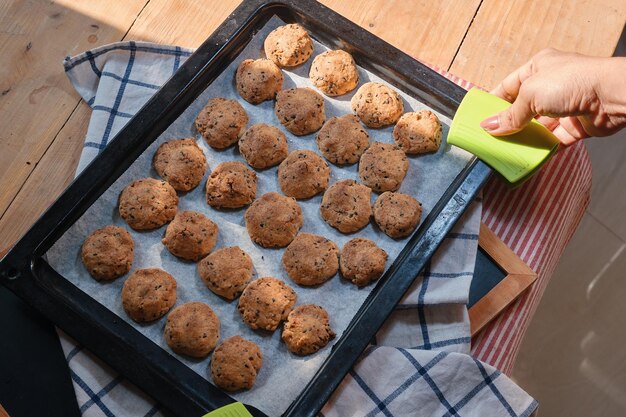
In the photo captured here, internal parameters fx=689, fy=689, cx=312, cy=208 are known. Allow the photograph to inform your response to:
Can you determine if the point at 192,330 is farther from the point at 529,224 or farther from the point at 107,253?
the point at 529,224

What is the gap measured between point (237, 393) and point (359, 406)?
9.6 inches

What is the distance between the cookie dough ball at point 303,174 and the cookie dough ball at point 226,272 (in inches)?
7.6

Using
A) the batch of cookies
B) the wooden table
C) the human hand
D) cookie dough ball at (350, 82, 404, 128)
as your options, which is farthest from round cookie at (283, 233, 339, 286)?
the wooden table

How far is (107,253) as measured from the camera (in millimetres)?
1420

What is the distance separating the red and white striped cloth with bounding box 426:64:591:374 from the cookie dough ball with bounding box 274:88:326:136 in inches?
17.0

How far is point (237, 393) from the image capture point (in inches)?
53.1

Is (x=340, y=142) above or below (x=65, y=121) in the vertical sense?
above

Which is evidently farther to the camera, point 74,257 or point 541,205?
point 541,205

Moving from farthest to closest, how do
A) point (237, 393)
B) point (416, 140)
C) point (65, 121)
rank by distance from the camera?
point (65, 121), point (416, 140), point (237, 393)

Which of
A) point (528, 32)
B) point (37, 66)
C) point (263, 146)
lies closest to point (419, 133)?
point (263, 146)

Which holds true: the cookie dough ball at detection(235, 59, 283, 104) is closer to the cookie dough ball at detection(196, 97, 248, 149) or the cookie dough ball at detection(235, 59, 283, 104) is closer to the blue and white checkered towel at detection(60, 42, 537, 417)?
the cookie dough ball at detection(196, 97, 248, 149)

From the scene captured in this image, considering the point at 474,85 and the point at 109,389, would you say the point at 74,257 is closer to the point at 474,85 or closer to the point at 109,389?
the point at 109,389

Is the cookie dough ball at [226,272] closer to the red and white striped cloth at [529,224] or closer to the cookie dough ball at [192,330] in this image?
the cookie dough ball at [192,330]

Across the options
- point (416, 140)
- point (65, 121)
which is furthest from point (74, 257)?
point (416, 140)
